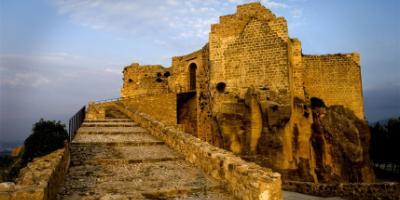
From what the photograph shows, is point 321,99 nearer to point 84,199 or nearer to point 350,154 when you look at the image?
point 350,154

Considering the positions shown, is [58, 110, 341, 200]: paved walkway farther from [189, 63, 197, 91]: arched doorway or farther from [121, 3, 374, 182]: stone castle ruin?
[189, 63, 197, 91]: arched doorway

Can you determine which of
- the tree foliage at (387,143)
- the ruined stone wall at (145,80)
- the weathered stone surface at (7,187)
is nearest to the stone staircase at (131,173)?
the weathered stone surface at (7,187)

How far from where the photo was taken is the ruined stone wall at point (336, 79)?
20656 mm

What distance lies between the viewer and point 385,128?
34.1 meters

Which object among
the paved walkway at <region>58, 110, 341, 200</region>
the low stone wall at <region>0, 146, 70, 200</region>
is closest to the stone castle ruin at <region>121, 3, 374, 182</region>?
the paved walkway at <region>58, 110, 341, 200</region>

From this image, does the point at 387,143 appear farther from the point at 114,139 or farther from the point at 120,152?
Result: the point at 120,152

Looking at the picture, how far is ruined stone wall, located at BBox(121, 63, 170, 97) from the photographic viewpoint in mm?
27141

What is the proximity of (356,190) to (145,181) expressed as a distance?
13.1 metres

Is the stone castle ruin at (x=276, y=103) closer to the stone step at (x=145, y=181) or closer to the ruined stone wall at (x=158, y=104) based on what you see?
the ruined stone wall at (x=158, y=104)

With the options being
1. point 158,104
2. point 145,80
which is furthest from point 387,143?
point 158,104

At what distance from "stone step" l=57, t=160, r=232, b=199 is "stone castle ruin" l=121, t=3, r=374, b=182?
10.1 m

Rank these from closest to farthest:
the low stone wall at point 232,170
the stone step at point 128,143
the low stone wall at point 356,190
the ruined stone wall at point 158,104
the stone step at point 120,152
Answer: the low stone wall at point 232,170, the stone step at point 120,152, the stone step at point 128,143, the low stone wall at point 356,190, the ruined stone wall at point 158,104

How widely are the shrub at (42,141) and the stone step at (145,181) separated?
1214cm

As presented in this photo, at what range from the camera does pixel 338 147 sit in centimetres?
2041
